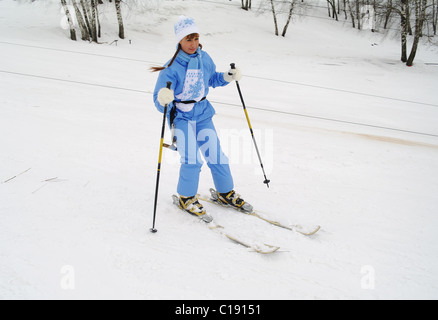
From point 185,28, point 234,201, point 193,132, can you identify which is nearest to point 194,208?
point 234,201

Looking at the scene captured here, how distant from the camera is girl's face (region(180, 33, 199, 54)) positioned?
233 centimetres

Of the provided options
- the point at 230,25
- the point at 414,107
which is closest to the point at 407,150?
the point at 414,107

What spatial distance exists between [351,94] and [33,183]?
7.60 m

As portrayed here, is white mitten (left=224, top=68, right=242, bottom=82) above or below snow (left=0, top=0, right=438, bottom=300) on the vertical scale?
above

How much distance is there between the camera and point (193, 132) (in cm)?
257

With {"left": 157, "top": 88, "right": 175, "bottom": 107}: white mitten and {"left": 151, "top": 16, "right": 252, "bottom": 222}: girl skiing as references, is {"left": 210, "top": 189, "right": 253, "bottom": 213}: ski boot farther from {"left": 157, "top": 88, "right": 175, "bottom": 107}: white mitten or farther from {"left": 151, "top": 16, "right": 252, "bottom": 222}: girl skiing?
{"left": 157, "top": 88, "right": 175, "bottom": 107}: white mitten

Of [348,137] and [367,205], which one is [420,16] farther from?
[367,205]

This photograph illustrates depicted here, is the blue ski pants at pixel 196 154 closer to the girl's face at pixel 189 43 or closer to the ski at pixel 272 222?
the ski at pixel 272 222

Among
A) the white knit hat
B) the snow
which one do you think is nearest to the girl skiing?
the white knit hat

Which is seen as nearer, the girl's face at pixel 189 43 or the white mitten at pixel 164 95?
the white mitten at pixel 164 95

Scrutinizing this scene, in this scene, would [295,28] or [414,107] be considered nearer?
[414,107]

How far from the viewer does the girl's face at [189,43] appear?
2332 millimetres

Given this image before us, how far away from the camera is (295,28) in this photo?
24109 millimetres

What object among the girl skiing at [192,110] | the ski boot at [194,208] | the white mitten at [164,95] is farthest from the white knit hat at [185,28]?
the ski boot at [194,208]
